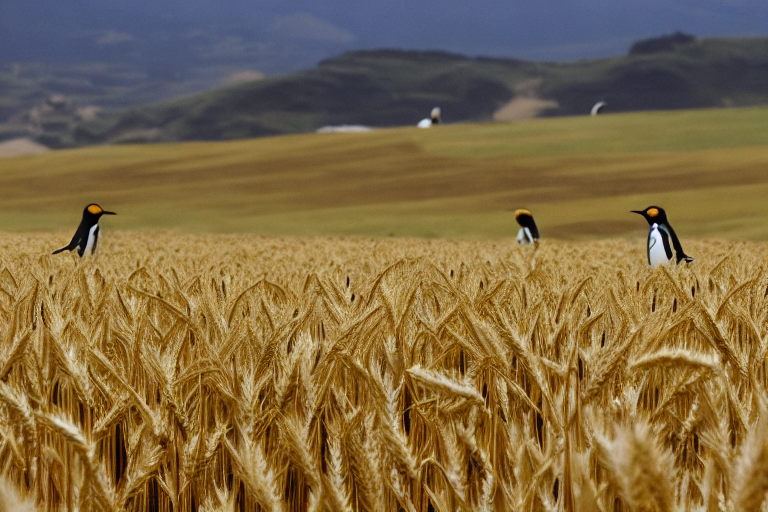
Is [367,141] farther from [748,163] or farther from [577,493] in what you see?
[577,493]

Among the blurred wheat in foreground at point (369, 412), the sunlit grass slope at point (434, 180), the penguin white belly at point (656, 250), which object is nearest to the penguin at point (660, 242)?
the penguin white belly at point (656, 250)

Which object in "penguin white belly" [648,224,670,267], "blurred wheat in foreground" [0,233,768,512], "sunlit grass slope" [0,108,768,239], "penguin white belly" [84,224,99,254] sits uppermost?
"sunlit grass slope" [0,108,768,239]

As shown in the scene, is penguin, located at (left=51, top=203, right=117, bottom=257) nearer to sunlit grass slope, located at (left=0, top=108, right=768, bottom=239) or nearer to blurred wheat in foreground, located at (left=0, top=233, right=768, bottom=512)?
blurred wheat in foreground, located at (left=0, top=233, right=768, bottom=512)

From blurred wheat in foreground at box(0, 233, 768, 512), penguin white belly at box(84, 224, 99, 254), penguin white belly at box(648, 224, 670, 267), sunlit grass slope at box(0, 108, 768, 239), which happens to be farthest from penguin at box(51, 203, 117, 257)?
sunlit grass slope at box(0, 108, 768, 239)

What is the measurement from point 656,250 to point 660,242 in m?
0.19

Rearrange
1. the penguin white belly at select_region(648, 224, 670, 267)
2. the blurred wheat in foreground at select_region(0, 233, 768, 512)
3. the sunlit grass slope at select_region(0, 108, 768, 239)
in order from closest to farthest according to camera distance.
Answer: the blurred wheat in foreground at select_region(0, 233, 768, 512) < the penguin white belly at select_region(648, 224, 670, 267) < the sunlit grass slope at select_region(0, 108, 768, 239)

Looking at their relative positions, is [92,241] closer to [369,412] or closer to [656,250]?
[656,250]

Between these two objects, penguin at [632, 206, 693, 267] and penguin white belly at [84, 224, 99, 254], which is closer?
penguin at [632, 206, 693, 267]

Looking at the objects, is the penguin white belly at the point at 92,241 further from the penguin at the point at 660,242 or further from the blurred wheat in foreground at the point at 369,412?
the blurred wheat in foreground at the point at 369,412

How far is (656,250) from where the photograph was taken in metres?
9.38

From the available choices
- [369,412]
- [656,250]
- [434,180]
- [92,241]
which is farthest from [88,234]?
[434,180]

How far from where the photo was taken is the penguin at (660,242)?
922cm

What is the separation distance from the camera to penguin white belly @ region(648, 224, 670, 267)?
916cm

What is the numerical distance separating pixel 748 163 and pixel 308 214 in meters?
18.2
